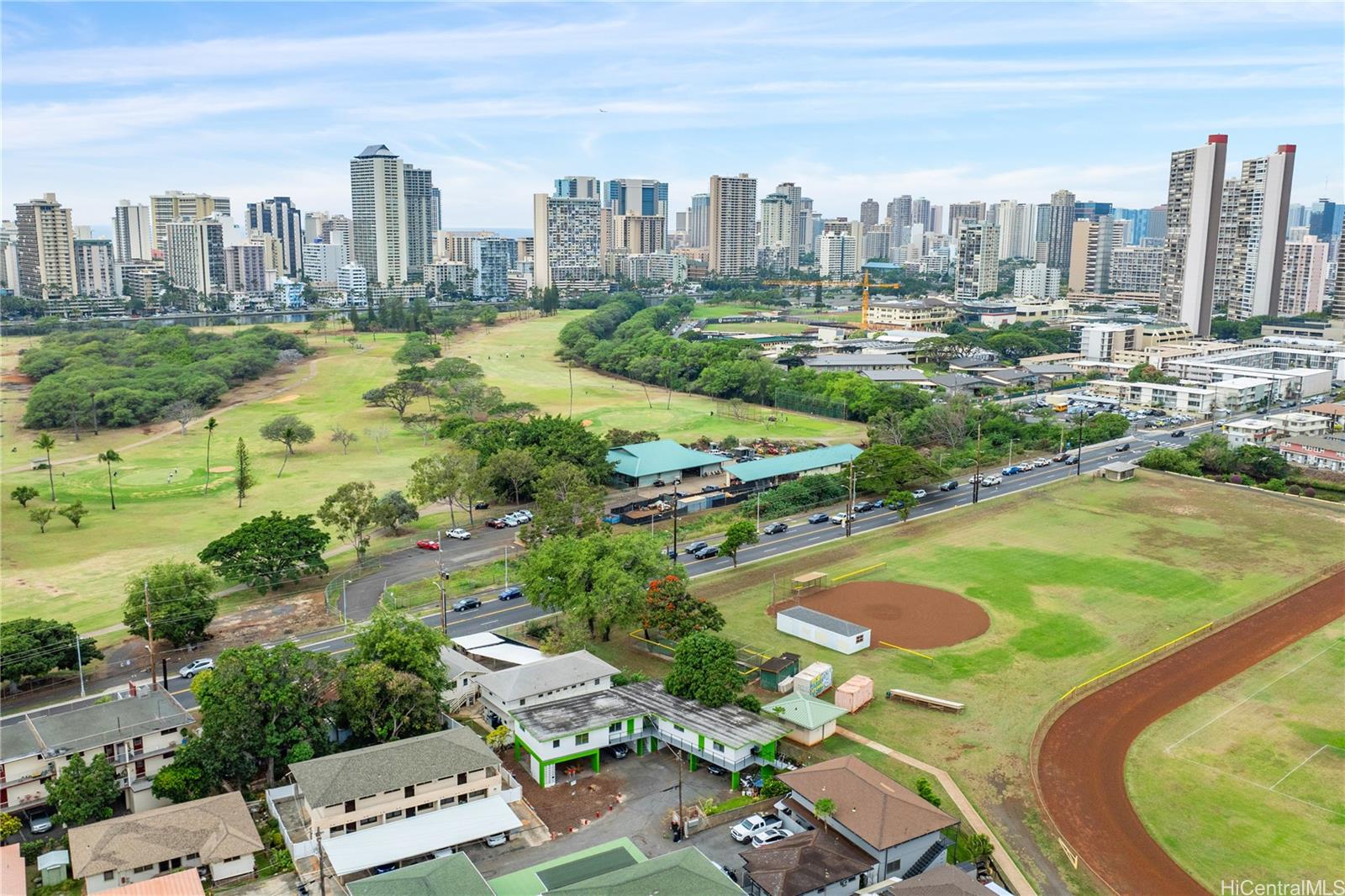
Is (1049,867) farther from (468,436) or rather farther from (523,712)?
(468,436)

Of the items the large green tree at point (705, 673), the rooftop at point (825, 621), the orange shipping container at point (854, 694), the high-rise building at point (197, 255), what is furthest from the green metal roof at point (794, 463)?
the high-rise building at point (197, 255)

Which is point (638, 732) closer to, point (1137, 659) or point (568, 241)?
point (1137, 659)

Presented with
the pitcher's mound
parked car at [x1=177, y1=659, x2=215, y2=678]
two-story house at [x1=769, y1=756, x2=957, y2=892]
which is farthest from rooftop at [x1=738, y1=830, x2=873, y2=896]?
parked car at [x1=177, y1=659, x2=215, y2=678]

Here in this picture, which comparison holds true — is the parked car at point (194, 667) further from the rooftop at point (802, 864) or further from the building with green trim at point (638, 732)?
the rooftop at point (802, 864)

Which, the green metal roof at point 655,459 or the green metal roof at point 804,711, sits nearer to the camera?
the green metal roof at point 804,711

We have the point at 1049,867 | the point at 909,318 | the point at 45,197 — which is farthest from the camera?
the point at 45,197

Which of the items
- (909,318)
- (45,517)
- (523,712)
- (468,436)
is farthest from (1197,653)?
(909,318)

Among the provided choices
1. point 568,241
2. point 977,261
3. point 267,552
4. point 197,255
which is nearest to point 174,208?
point 197,255
